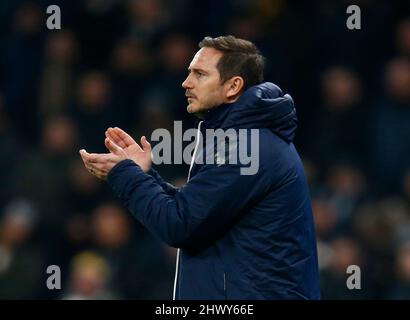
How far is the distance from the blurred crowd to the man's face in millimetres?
2523

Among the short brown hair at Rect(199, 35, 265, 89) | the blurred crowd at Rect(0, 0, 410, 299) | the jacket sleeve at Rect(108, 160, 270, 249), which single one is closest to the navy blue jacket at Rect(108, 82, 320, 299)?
the jacket sleeve at Rect(108, 160, 270, 249)

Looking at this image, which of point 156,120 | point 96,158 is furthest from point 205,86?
point 156,120

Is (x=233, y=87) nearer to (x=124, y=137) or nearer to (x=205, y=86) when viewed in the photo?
(x=205, y=86)

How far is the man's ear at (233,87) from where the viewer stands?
3711mm

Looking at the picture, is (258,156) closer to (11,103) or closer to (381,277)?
(381,277)

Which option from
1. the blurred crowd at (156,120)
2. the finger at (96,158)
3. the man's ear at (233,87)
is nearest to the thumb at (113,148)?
the finger at (96,158)

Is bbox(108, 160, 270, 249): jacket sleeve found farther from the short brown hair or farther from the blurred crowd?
the blurred crowd

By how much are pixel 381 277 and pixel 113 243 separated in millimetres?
1664

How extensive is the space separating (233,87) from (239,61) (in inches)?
4.0
